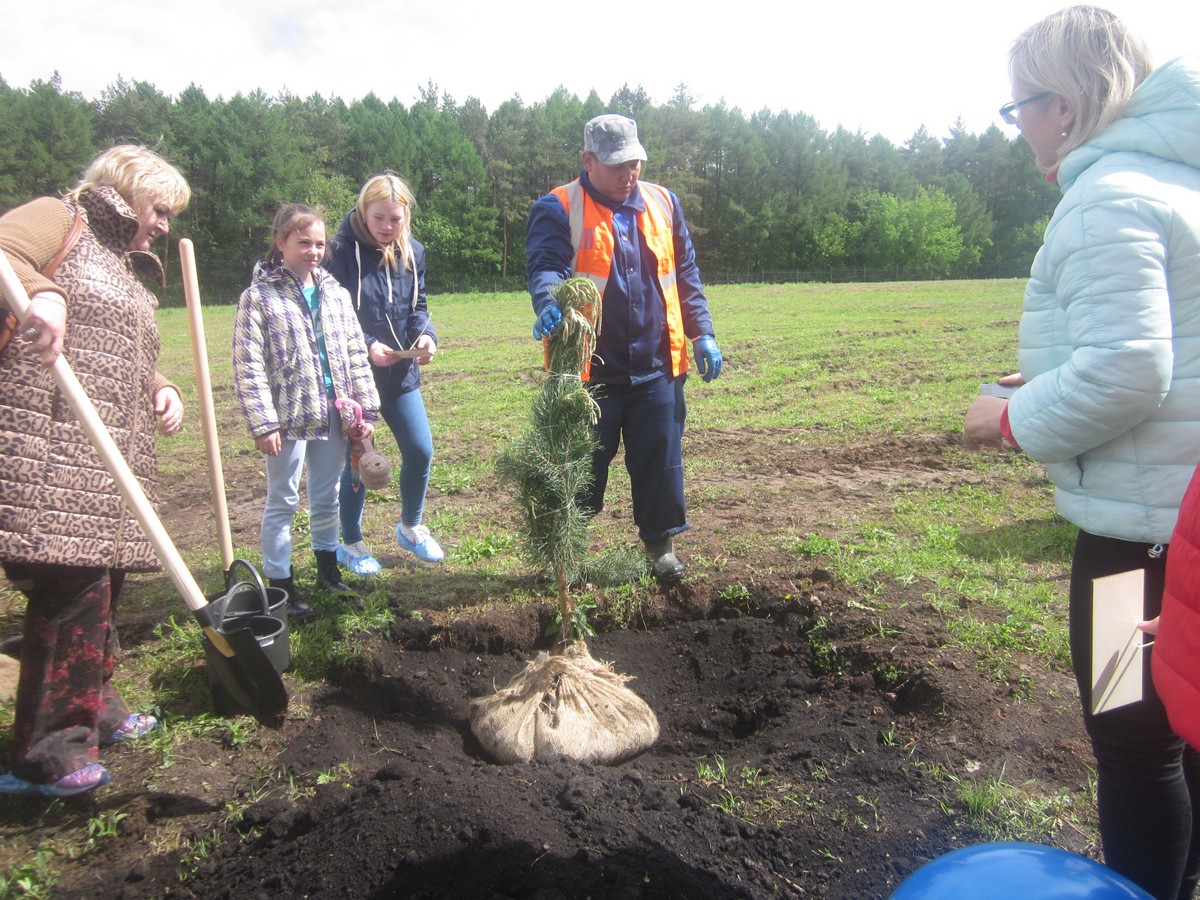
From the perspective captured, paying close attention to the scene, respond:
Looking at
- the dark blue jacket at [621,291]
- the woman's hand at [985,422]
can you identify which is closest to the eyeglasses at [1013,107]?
the woman's hand at [985,422]

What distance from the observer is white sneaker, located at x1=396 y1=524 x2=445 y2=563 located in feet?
15.8

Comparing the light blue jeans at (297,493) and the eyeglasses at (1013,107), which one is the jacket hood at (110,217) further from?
the eyeglasses at (1013,107)

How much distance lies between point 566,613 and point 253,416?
1624 mm

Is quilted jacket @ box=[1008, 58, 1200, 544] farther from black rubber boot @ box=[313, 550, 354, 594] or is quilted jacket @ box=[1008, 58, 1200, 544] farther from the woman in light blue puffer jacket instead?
black rubber boot @ box=[313, 550, 354, 594]

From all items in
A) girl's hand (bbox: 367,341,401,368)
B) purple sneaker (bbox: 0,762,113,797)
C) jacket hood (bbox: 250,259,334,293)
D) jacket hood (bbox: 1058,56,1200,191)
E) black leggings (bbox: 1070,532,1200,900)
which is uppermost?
jacket hood (bbox: 1058,56,1200,191)

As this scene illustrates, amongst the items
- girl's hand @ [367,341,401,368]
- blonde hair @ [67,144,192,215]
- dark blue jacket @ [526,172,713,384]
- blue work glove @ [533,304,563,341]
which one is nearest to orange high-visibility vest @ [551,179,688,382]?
dark blue jacket @ [526,172,713,384]

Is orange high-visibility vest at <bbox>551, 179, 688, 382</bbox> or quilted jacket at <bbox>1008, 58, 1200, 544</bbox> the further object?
orange high-visibility vest at <bbox>551, 179, 688, 382</bbox>

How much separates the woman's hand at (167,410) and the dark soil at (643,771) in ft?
3.92

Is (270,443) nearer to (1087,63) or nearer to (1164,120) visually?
(1087,63)

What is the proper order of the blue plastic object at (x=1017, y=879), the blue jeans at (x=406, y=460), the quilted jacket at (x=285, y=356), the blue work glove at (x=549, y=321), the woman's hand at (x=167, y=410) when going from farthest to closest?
1. the blue jeans at (x=406, y=460)
2. the quilted jacket at (x=285, y=356)
3. the blue work glove at (x=549, y=321)
4. the woman's hand at (x=167, y=410)
5. the blue plastic object at (x=1017, y=879)

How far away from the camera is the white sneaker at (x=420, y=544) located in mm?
4801

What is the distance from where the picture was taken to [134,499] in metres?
2.43

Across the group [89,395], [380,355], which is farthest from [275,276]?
[89,395]

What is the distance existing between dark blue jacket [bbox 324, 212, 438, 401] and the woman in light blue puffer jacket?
124 inches
